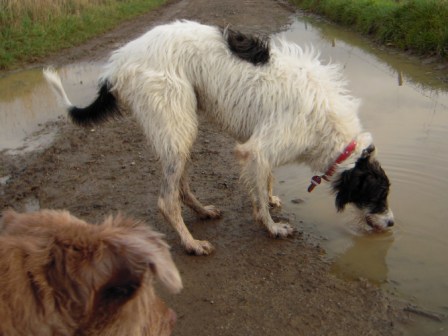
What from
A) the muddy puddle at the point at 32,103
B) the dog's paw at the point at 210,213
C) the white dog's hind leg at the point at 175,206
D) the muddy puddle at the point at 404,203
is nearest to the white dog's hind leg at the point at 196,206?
the dog's paw at the point at 210,213

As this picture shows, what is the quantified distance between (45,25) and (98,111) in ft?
33.4

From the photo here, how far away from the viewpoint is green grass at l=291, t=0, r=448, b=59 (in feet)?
28.8

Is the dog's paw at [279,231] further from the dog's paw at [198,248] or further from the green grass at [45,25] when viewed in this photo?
the green grass at [45,25]

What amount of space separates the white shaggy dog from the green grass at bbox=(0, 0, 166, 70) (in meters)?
8.08

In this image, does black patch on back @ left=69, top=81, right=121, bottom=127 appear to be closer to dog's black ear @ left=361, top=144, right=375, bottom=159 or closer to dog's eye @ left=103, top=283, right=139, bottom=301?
dog's black ear @ left=361, top=144, right=375, bottom=159

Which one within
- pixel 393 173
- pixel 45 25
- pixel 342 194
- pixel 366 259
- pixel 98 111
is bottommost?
pixel 45 25

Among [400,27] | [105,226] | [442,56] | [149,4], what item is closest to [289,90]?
[105,226]

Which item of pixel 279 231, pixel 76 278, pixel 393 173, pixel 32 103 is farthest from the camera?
pixel 32 103

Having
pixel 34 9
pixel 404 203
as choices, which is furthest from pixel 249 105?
pixel 34 9

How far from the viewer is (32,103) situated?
8.41 m

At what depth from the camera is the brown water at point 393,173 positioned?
3734mm

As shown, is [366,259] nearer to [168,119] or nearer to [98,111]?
[168,119]

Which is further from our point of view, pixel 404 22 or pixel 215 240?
pixel 404 22

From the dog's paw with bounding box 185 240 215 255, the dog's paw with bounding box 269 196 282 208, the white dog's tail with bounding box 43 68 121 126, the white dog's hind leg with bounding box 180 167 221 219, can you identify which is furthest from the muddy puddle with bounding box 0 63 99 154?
the dog's paw with bounding box 269 196 282 208
